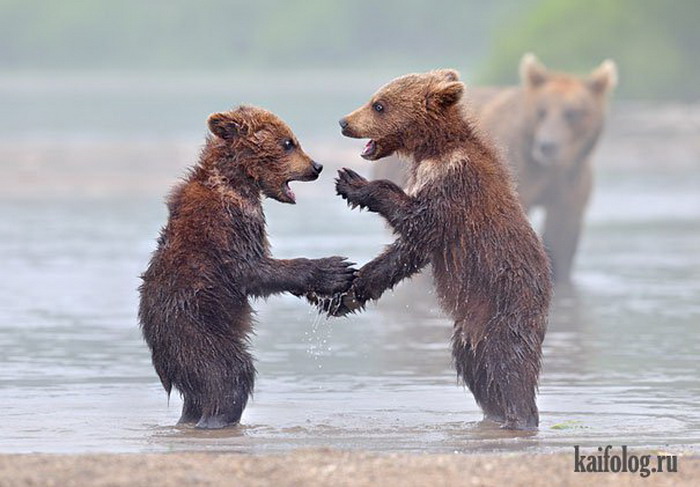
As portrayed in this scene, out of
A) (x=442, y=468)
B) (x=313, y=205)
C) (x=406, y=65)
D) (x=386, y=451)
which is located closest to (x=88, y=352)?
(x=386, y=451)

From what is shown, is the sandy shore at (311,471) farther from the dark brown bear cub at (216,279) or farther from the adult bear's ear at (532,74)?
the adult bear's ear at (532,74)

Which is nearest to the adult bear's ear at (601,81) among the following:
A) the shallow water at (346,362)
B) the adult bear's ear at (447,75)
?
the shallow water at (346,362)

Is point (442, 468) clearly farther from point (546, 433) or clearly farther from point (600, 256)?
point (600, 256)

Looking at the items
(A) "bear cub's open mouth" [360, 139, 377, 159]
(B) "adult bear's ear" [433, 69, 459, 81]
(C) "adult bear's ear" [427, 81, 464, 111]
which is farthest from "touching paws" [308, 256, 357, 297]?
(B) "adult bear's ear" [433, 69, 459, 81]

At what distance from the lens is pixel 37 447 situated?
282 inches

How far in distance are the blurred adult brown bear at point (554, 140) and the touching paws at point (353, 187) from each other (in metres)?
6.57

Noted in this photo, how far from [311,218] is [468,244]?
10.8 metres

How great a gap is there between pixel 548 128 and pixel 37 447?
8156 millimetres

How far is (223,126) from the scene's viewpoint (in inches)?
302

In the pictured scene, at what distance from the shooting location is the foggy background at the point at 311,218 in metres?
8.18

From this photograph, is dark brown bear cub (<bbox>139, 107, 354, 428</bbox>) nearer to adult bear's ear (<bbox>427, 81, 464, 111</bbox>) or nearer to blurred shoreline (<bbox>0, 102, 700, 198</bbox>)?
adult bear's ear (<bbox>427, 81, 464, 111</bbox>)

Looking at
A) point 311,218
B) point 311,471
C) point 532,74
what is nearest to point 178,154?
point 311,218

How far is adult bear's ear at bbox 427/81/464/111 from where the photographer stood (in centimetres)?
761

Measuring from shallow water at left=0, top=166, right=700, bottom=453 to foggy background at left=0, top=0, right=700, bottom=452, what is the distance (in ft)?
0.09
